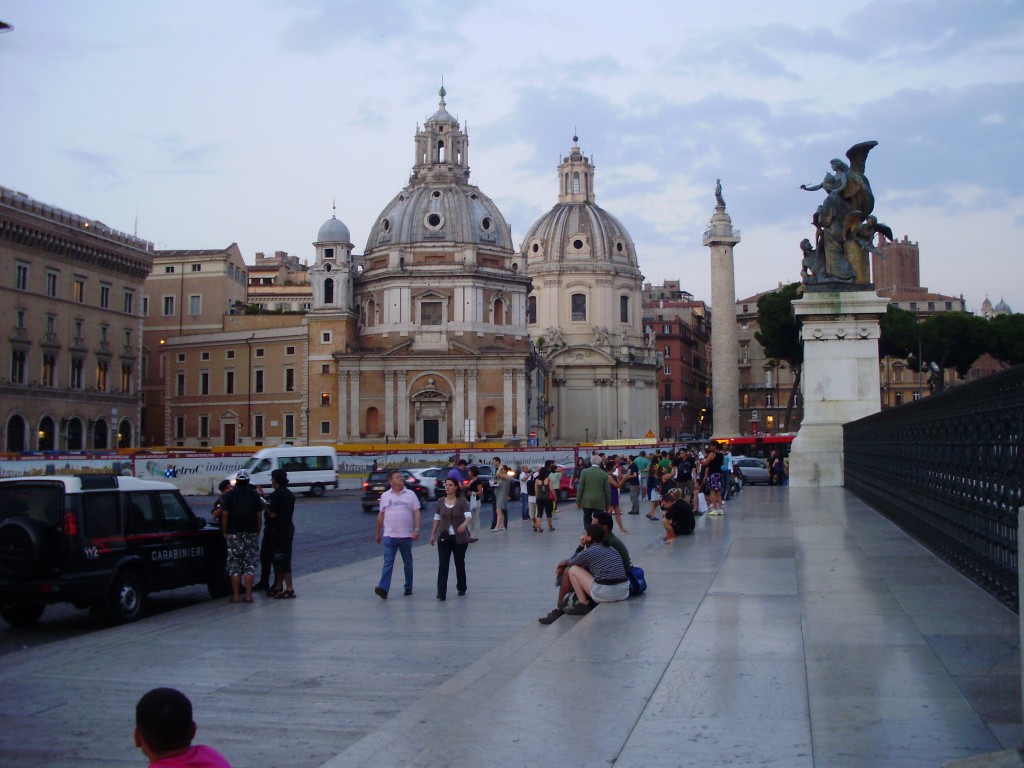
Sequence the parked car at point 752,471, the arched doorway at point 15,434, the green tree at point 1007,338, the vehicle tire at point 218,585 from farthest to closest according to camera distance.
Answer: the green tree at point 1007,338 → the arched doorway at point 15,434 → the parked car at point 752,471 → the vehicle tire at point 218,585

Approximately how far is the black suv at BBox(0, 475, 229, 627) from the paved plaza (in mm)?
515

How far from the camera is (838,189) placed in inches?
997

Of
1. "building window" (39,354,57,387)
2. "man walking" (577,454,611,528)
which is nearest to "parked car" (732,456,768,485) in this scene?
"man walking" (577,454,611,528)

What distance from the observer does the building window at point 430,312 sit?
87625 mm

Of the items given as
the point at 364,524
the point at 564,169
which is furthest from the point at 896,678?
the point at 564,169

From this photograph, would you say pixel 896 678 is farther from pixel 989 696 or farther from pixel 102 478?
pixel 102 478

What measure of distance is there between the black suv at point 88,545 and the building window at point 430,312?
73985 millimetres

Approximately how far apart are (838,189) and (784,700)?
20.5 meters

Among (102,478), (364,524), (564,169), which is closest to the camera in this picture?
(102,478)

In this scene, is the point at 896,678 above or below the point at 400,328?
below

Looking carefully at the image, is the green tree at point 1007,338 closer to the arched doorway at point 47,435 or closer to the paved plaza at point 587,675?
the arched doorway at point 47,435

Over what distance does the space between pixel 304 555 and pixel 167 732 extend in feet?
57.9

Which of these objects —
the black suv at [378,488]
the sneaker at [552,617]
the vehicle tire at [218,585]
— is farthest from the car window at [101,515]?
the black suv at [378,488]

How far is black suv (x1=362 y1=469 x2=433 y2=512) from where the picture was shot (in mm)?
36750
